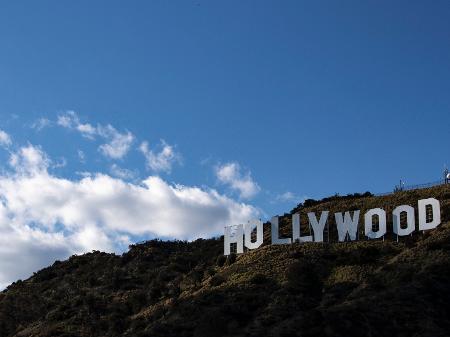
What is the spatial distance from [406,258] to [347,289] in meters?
6.24

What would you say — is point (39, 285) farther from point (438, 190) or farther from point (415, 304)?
point (415, 304)

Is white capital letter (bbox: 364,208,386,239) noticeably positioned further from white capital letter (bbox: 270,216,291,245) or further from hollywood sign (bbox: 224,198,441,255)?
white capital letter (bbox: 270,216,291,245)

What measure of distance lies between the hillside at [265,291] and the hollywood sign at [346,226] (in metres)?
0.92

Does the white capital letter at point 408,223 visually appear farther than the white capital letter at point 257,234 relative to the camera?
No

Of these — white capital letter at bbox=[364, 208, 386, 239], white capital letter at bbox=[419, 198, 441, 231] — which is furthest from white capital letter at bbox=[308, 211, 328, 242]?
white capital letter at bbox=[419, 198, 441, 231]

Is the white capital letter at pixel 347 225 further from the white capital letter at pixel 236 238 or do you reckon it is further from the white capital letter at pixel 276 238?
the white capital letter at pixel 236 238

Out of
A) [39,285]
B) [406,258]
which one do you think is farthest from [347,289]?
[39,285]

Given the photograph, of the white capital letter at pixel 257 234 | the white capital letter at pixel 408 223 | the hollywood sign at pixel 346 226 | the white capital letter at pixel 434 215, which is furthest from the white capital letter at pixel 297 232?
the white capital letter at pixel 434 215

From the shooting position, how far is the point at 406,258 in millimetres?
57562

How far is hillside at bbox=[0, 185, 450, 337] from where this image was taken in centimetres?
4759

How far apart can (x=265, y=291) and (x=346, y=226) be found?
39.5 ft

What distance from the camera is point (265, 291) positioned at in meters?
58.4

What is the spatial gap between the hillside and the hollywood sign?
0.92 meters

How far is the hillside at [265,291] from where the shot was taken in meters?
47.6
